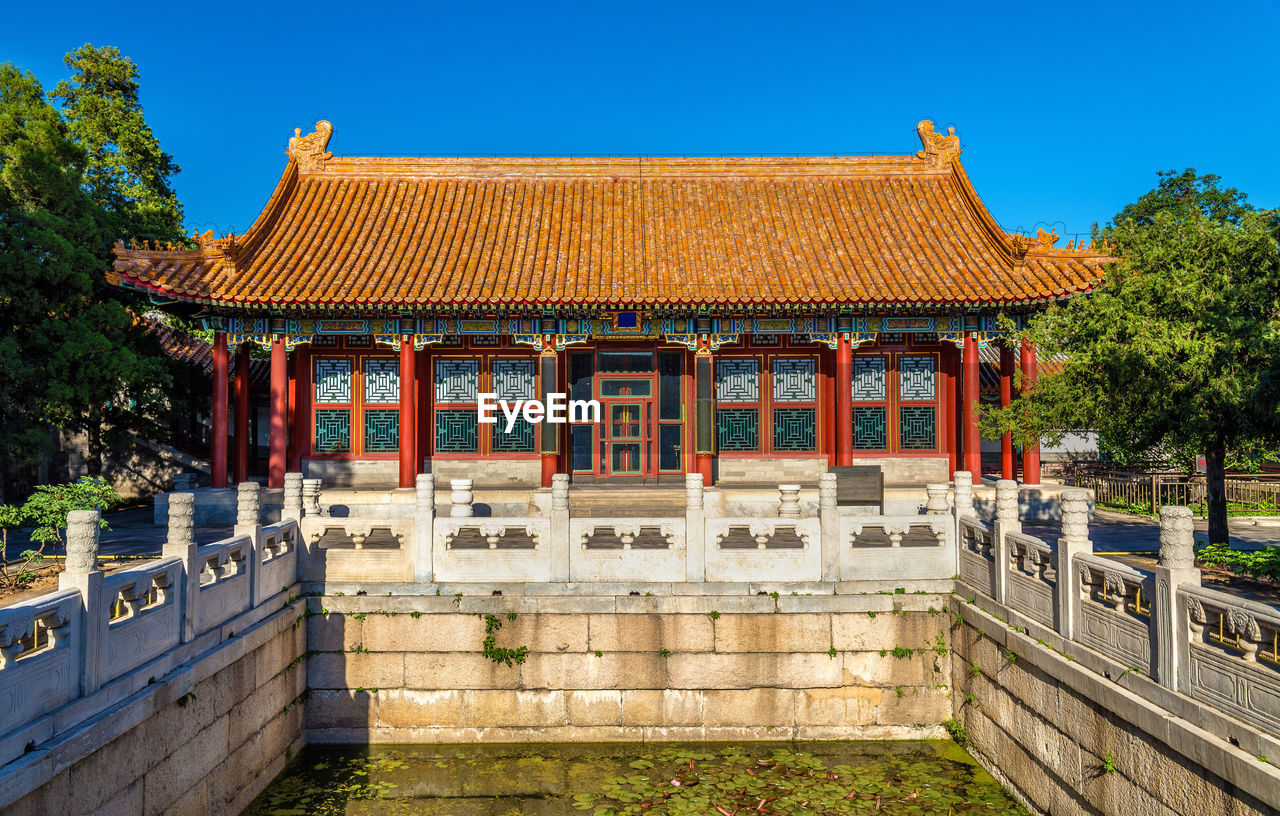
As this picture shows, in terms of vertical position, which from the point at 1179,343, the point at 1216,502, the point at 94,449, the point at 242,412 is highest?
the point at 1179,343

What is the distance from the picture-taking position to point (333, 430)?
51.3ft

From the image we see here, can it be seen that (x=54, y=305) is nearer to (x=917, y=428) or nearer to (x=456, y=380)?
(x=456, y=380)

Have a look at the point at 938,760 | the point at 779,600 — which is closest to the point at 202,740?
the point at 779,600

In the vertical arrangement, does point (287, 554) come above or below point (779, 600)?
above

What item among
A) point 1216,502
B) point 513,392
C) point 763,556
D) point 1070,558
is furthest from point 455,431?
point 1216,502

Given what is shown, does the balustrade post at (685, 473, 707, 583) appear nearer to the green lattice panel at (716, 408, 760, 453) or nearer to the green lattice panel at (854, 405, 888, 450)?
the green lattice panel at (716, 408, 760, 453)

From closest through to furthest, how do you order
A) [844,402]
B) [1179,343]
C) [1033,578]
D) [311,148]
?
1. [1033,578]
2. [1179,343]
3. [844,402]
4. [311,148]

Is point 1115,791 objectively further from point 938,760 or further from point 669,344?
point 669,344

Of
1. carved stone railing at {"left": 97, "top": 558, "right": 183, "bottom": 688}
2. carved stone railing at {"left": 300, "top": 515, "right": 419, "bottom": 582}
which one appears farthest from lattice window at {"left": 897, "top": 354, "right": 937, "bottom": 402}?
carved stone railing at {"left": 97, "top": 558, "right": 183, "bottom": 688}

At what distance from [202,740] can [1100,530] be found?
13279 millimetres

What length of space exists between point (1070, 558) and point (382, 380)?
40.9 feet

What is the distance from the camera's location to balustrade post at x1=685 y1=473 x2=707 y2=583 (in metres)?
9.12

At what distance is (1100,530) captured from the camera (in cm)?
1349

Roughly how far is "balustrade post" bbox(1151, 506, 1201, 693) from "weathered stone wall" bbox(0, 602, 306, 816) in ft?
24.1
